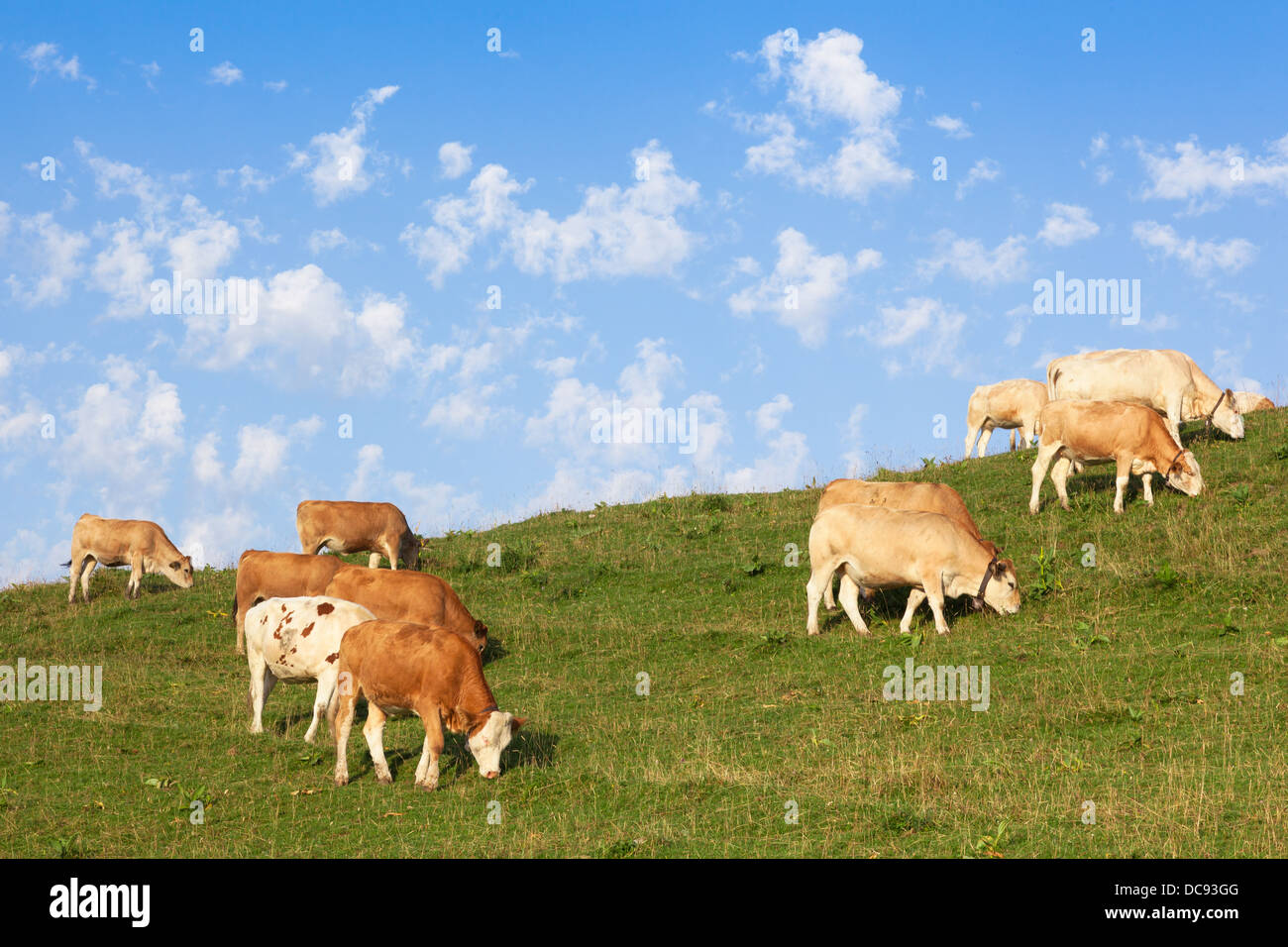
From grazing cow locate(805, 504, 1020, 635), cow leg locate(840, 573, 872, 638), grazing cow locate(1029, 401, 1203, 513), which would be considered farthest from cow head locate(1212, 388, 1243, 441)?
cow leg locate(840, 573, 872, 638)

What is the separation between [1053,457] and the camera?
985 inches

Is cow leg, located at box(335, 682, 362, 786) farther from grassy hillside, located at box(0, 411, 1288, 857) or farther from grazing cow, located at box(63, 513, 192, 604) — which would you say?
grazing cow, located at box(63, 513, 192, 604)

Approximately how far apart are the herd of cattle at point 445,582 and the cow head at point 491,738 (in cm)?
2

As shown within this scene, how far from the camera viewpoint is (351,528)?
86.6ft

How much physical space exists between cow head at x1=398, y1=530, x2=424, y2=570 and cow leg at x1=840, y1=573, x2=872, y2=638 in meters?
11.2

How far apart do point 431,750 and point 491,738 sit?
2.35 ft

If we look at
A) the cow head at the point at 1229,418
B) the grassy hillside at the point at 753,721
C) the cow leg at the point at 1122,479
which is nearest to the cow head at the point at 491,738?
the grassy hillside at the point at 753,721

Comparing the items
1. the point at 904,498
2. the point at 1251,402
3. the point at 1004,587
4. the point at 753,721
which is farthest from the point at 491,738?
the point at 1251,402

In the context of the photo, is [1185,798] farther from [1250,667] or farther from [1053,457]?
[1053,457]

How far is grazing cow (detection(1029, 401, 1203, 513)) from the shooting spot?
23734mm

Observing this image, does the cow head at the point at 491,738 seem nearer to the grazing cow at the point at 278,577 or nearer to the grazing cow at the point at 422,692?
the grazing cow at the point at 422,692

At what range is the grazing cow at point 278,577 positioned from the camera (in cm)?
2097

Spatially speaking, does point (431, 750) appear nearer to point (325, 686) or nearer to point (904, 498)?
point (325, 686)
